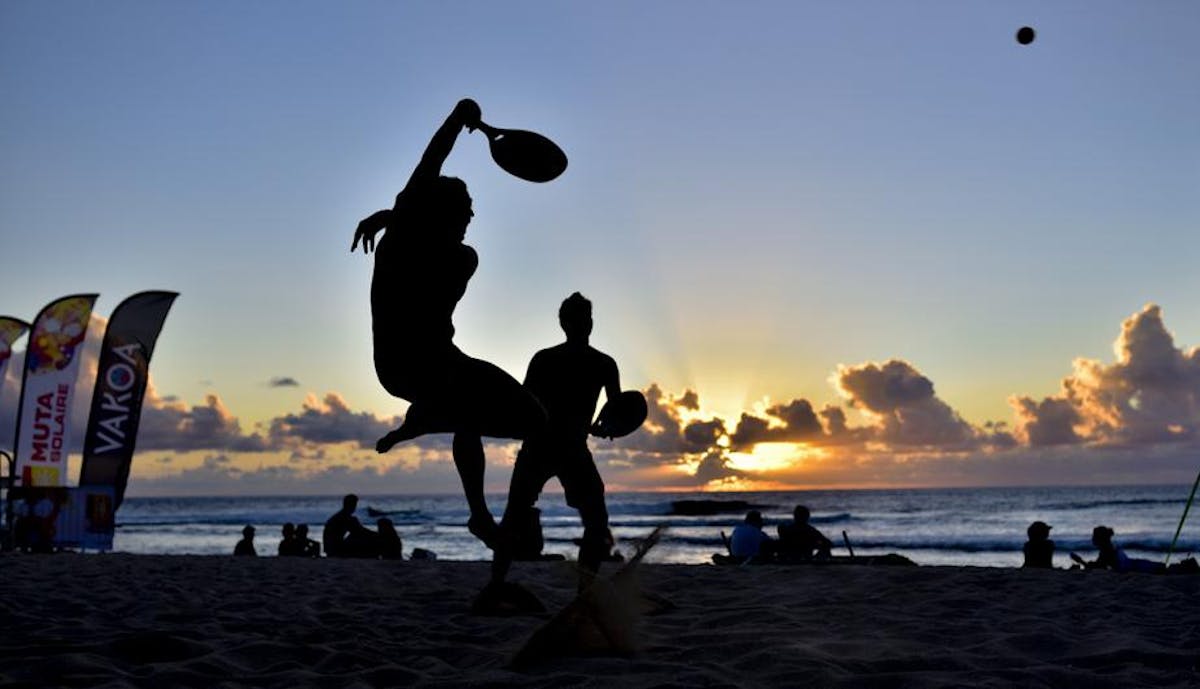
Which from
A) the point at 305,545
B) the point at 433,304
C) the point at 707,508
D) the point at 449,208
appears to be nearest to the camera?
the point at 433,304

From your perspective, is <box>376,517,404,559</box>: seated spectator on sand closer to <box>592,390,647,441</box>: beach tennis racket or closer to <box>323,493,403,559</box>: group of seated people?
<box>323,493,403,559</box>: group of seated people

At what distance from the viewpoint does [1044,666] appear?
12.3ft

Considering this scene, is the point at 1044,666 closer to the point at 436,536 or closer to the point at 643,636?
the point at 643,636

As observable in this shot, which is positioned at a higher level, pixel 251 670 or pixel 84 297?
pixel 84 297

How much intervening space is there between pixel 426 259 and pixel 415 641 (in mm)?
1821

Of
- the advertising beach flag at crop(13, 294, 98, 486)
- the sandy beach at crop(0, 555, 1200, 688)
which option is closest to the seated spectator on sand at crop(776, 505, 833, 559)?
the sandy beach at crop(0, 555, 1200, 688)

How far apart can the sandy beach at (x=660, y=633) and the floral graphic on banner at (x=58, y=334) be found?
10.7 metres

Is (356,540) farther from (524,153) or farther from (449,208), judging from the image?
(524,153)

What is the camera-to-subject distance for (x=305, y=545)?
1507 centimetres

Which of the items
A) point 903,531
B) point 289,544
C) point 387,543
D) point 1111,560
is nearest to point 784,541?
point 1111,560

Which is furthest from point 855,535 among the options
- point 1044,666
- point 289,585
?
point 1044,666

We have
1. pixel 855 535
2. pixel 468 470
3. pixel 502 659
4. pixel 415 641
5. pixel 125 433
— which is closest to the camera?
pixel 502 659

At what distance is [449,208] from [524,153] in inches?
16.6

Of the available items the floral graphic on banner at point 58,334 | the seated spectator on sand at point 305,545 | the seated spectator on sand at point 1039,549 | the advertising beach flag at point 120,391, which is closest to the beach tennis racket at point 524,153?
the seated spectator on sand at point 1039,549
